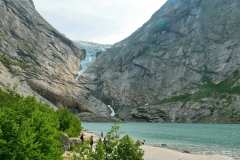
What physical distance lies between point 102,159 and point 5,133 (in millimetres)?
5784

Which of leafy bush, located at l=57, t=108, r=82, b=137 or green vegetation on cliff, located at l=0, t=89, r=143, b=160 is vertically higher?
leafy bush, located at l=57, t=108, r=82, b=137

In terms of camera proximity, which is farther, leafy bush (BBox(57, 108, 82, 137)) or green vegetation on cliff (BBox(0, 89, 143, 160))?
leafy bush (BBox(57, 108, 82, 137))

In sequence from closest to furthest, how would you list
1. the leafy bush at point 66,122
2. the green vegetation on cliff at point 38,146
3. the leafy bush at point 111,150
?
the leafy bush at point 111,150, the green vegetation on cliff at point 38,146, the leafy bush at point 66,122

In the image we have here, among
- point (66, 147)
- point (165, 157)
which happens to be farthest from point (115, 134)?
point (165, 157)

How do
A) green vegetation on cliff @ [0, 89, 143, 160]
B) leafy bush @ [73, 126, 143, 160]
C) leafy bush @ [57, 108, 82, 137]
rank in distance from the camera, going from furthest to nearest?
1. leafy bush @ [57, 108, 82, 137]
2. green vegetation on cliff @ [0, 89, 143, 160]
3. leafy bush @ [73, 126, 143, 160]

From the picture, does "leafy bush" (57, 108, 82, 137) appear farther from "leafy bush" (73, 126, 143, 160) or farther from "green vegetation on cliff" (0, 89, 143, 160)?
"leafy bush" (73, 126, 143, 160)

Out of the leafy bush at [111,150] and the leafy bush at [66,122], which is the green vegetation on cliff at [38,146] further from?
the leafy bush at [66,122]

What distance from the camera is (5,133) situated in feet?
80.6

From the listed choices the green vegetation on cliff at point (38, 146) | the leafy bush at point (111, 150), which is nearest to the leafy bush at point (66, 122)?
the green vegetation on cliff at point (38, 146)

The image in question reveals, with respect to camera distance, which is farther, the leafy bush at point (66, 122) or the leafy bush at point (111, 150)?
the leafy bush at point (66, 122)

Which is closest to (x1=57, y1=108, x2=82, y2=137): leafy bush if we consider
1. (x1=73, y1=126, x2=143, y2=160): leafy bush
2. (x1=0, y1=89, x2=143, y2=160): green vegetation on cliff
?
(x1=0, y1=89, x2=143, y2=160): green vegetation on cliff

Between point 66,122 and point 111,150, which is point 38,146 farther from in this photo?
point 66,122

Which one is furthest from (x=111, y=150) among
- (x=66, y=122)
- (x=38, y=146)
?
(x=66, y=122)

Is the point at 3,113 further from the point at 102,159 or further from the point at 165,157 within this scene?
the point at 165,157
